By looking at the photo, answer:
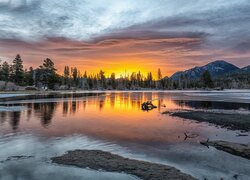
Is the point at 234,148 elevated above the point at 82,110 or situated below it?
below

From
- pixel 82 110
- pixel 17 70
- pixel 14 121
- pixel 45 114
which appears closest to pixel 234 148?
pixel 14 121

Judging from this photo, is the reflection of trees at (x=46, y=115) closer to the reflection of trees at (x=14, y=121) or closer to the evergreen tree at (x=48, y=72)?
the reflection of trees at (x=14, y=121)

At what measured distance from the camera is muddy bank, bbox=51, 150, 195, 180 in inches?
465

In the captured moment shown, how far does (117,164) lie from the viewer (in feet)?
44.0

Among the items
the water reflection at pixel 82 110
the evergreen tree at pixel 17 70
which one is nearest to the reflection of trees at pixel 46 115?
the water reflection at pixel 82 110

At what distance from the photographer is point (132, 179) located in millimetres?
11500

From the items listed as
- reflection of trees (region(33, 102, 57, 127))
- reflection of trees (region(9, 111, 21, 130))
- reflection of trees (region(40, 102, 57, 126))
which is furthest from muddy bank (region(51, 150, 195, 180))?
reflection of trees (region(40, 102, 57, 126))

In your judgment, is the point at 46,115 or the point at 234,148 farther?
the point at 46,115

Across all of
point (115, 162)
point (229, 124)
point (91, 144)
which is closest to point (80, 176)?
point (115, 162)

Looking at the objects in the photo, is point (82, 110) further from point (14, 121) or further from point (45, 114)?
point (14, 121)

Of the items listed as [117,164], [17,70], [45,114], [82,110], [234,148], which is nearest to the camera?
[117,164]

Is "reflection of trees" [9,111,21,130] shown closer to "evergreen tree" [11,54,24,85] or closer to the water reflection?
the water reflection

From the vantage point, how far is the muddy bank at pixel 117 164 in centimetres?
1181

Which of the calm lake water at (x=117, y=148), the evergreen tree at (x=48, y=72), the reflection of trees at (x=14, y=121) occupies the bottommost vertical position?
the calm lake water at (x=117, y=148)
